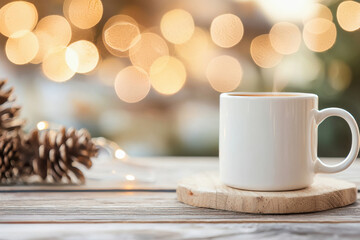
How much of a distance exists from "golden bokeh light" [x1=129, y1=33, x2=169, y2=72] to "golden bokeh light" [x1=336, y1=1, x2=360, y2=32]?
59cm

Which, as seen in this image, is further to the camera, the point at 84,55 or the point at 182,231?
the point at 84,55

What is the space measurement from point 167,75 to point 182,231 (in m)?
1.28

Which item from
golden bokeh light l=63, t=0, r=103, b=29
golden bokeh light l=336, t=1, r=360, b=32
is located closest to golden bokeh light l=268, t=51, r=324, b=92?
golden bokeh light l=336, t=1, r=360, b=32

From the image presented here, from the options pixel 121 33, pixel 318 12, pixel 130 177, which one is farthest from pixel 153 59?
pixel 130 177

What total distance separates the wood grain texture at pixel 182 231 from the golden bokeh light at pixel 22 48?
52.3 inches

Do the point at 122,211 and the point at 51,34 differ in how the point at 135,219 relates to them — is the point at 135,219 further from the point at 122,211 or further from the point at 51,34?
the point at 51,34

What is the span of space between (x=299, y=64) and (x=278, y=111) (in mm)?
903

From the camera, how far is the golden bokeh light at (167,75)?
1.69m

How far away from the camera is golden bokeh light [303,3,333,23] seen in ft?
4.56

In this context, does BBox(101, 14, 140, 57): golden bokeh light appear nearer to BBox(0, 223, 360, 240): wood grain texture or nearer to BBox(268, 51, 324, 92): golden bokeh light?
BBox(268, 51, 324, 92): golden bokeh light

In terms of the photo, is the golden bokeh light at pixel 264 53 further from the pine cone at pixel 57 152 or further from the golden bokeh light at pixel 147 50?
the pine cone at pixel 57 152

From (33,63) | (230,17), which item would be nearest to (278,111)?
(230,17)

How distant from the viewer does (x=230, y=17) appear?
159 cm

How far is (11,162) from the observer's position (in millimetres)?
669
